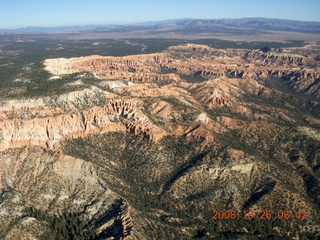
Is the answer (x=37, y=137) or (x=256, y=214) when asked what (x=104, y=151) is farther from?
(x=256, y=214)

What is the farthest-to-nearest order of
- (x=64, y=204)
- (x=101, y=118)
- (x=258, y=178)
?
(x=101, y=118), (x=258, y=178), (x=64, y=204)

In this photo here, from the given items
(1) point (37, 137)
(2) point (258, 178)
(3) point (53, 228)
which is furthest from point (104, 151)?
(2) point (258, 178)
